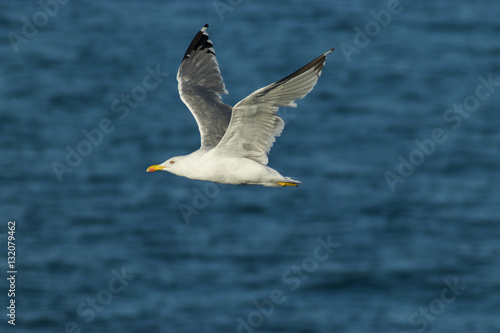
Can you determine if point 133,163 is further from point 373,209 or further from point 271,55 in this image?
point 271,55

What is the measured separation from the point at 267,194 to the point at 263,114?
19281mm

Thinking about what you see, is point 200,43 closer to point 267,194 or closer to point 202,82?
point 202,82

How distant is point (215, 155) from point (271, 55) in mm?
30179

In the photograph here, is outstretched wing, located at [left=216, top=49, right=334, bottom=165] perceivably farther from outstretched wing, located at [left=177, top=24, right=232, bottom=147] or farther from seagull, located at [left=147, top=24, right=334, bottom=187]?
outstretched wing, located at [left=177, top=24, right=232, bottom=147]

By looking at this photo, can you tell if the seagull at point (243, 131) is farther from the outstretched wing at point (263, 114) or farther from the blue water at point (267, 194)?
the blue water at point (267, 194)

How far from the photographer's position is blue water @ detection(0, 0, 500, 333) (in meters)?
25.2

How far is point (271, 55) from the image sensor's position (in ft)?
134

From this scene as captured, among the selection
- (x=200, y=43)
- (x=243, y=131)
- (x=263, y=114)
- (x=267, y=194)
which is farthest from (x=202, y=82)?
(x=267, y=194)

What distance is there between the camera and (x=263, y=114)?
420 inches

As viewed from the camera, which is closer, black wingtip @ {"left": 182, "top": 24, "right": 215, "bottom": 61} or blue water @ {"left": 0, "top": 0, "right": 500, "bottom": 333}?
black wingtip @ {"left": 182, "top": 24, "right": 215, "bottom": 61}

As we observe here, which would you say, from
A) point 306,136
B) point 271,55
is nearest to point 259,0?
point 271,55

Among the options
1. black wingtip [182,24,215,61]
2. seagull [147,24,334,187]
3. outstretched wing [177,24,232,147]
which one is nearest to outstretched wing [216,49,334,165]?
seagull [147,24,334,187]

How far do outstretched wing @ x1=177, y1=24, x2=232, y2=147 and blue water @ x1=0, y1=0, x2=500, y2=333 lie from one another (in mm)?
11920

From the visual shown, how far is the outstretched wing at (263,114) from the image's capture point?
32.8 feet
